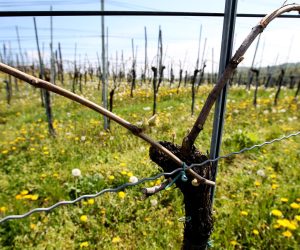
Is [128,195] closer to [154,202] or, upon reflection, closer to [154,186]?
[154,202]

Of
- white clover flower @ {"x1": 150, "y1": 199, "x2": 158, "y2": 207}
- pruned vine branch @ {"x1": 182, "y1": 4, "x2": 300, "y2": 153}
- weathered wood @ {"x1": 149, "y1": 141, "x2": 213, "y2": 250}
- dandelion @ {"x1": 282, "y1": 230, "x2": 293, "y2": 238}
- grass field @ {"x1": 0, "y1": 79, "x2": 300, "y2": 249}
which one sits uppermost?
pruned vine branch @ {"x1": 182, "y1": 4, "x2": 300, "y2": 153}

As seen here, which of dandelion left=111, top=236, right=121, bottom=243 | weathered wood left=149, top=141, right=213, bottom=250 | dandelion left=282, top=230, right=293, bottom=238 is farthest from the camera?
dandelion left=111, top=236, right=121, bottom=243

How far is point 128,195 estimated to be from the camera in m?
3.20

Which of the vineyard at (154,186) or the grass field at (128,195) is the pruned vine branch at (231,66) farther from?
the grass field at (128,195)

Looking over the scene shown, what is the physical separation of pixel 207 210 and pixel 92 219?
67.4 inches

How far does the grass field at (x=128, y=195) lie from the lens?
2.52 m

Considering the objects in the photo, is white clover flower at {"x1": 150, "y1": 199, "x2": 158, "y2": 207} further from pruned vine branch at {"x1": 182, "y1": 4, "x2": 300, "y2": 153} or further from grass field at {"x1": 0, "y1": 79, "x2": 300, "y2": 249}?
pruned vine branch at {"x1": 182, "y1": 4, "x2": 300, "y2": 153}

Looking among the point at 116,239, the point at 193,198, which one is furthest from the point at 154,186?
the point at 116,239

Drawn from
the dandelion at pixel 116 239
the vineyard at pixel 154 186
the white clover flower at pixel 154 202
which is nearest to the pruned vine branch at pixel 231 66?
the vineyard at pixel 154 186

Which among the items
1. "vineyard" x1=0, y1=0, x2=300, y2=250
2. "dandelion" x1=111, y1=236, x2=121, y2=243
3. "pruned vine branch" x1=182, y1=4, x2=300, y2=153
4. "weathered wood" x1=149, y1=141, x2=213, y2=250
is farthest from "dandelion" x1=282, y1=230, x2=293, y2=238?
"pruned vine branch" x1=182, y1=4, x2=300, y2=153

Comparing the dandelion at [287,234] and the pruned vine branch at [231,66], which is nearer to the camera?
the pruned vine branch at [231,66]

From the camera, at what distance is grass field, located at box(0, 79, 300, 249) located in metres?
2.52

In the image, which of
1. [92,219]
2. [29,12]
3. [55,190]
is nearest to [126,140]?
[55,190]

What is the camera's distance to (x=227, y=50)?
4.09 feet
